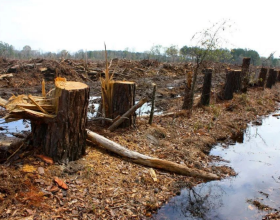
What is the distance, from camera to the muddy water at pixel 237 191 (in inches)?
150

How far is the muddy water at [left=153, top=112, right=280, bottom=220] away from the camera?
3.81 meters

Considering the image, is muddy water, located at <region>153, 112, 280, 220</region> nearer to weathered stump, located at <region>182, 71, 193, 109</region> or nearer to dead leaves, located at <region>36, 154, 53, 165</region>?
dead leaves, located at <region>36, 154, 53, 165</region>

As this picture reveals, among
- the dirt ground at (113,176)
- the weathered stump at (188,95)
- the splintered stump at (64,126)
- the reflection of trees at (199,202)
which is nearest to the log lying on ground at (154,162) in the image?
the dirt ground at (113,176)

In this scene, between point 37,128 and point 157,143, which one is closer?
point 37,128

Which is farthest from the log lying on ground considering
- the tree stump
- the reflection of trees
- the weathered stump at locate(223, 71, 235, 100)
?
the weathered stump at locate(223, 71, 235, 100)

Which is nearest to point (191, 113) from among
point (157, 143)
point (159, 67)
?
point (157, 143)

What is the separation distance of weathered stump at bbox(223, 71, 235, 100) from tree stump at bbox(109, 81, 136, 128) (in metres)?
7.05

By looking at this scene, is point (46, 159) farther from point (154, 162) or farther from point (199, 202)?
point (199, 202)

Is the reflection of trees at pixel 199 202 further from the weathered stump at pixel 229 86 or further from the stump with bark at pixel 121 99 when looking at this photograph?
the weathered stump at pixel 229 86

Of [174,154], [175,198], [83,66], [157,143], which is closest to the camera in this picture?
[175,198]

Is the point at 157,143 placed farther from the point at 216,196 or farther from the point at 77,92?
the point at 77,92

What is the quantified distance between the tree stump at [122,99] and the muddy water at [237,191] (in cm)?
241

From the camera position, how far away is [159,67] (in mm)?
23500

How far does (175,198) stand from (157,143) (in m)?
1.83
